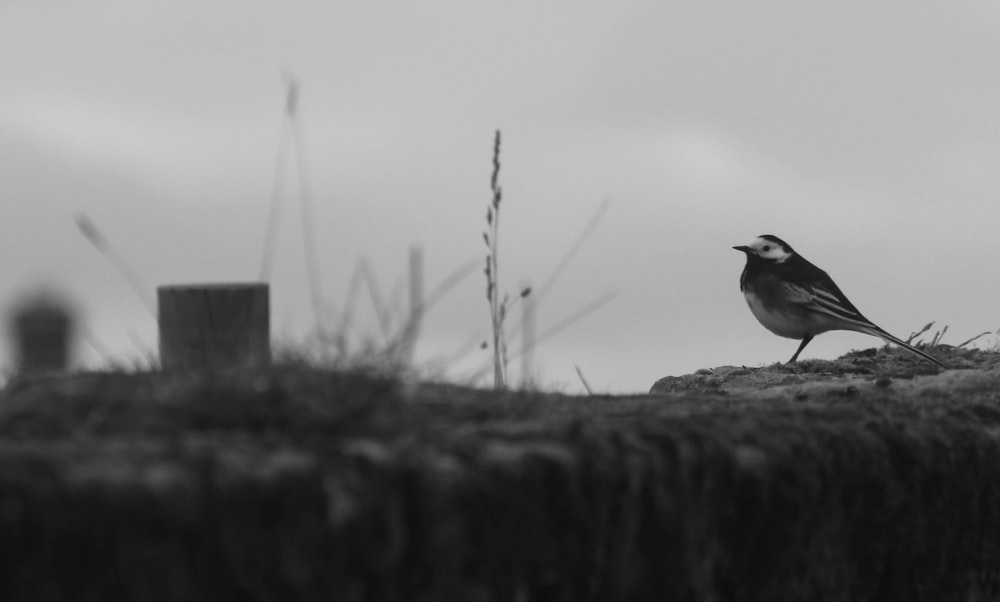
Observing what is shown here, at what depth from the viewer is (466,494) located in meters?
1.94

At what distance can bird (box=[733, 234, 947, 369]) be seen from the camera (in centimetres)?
908

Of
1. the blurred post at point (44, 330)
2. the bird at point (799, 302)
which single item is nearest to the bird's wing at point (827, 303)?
the bird at point (799, 302)

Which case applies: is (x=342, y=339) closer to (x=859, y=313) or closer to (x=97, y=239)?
(x=97, y=239)

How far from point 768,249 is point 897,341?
226 cm

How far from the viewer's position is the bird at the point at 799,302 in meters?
9.08

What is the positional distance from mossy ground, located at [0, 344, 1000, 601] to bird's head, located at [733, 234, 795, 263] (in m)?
6.55

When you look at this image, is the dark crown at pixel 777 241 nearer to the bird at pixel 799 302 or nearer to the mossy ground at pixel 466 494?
the bird at pixel 799 302

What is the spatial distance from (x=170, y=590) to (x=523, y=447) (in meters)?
0.68

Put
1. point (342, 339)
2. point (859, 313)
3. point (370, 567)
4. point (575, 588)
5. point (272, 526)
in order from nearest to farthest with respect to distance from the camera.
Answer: point (272, 526) < point (370, 567) < point (575, 588) < point (342, 339) < point (859, 313)

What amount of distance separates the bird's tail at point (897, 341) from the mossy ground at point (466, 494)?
2.96 meters

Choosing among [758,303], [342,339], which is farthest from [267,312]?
[758,303]

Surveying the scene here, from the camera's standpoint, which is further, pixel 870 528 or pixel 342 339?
pixel 870 528

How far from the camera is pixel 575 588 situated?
219 centimetres

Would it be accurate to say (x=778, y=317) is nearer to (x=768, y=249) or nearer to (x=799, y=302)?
(x=799, y=302)
